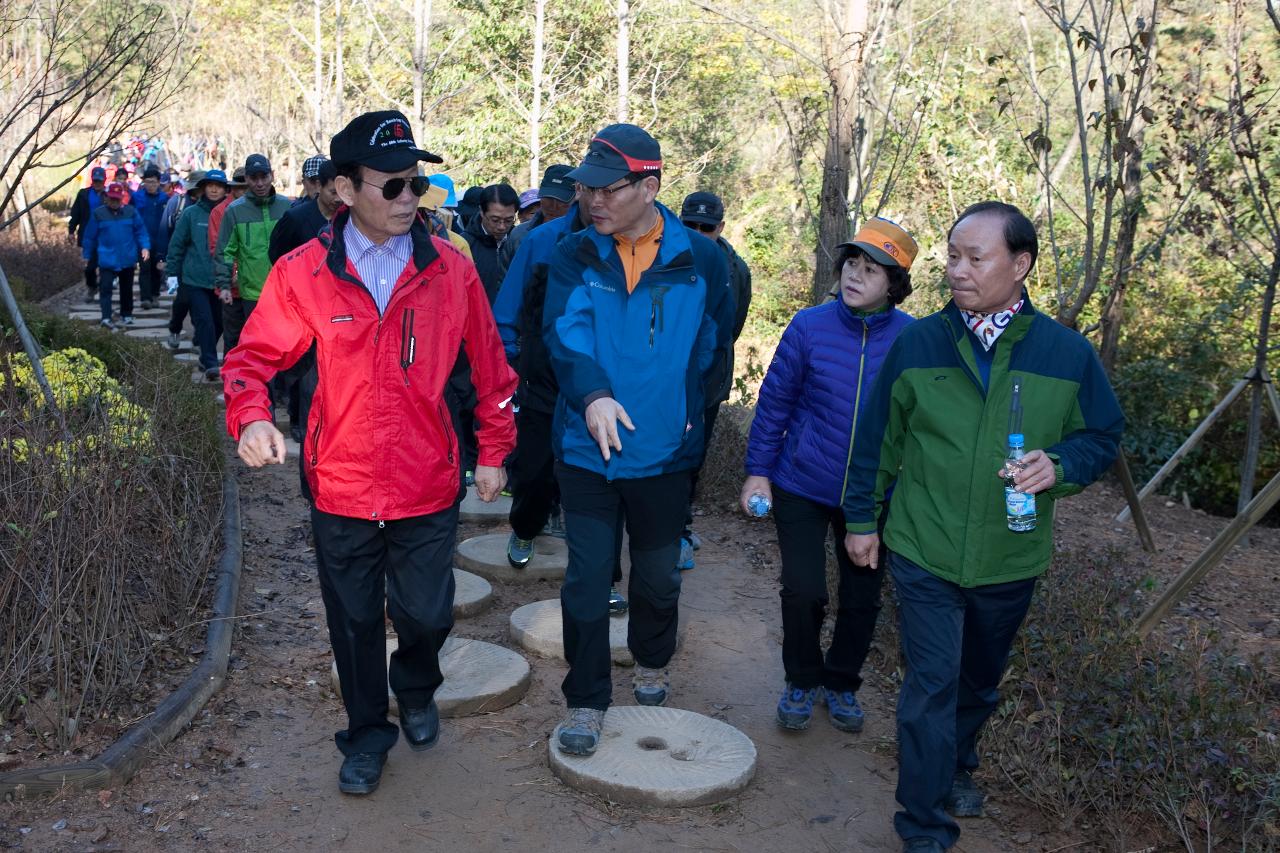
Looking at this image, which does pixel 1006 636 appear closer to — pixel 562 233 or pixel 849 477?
pixel 849 477

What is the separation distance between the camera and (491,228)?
26.7 feet

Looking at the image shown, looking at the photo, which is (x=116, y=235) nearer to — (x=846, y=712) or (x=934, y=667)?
(x=846, y=712)

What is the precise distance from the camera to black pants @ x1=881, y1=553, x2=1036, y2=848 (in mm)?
3574

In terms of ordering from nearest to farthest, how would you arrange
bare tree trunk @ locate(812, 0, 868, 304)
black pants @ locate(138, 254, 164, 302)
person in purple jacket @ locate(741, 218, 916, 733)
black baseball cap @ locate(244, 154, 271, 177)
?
person in purple jacket @ locate(741, 218, 916, 733) → bare tree trunk @ locate(812, 0, 868, 304) → black baseball cap @ locate(244, 154, 271, 177) → black pants @ locate(138, 254, 164, 302)

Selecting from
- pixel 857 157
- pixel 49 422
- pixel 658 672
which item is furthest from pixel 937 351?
pixel 857 157

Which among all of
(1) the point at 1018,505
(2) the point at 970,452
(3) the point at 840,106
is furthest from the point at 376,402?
(3) the point at 840,106

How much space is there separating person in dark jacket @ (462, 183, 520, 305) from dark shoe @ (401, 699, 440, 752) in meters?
3.98

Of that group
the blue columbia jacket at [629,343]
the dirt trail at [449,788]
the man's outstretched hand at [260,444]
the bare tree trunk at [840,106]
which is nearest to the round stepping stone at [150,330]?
the bare tree trunk at [840,106]

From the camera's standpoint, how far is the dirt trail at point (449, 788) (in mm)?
3807

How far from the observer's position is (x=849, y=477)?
152 inches

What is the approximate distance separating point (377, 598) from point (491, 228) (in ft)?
14.9

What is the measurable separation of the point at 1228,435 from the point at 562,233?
7.62m

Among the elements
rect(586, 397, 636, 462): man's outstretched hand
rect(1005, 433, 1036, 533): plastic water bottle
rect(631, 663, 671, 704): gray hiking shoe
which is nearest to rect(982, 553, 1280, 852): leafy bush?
rect(1005, 433, 1036, 533): plastic water bottle

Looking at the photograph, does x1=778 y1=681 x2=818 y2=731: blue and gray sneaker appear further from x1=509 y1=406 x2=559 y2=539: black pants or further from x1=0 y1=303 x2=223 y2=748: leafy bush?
x1=0 y1=303 x2=223 y2=748: leafy bush
